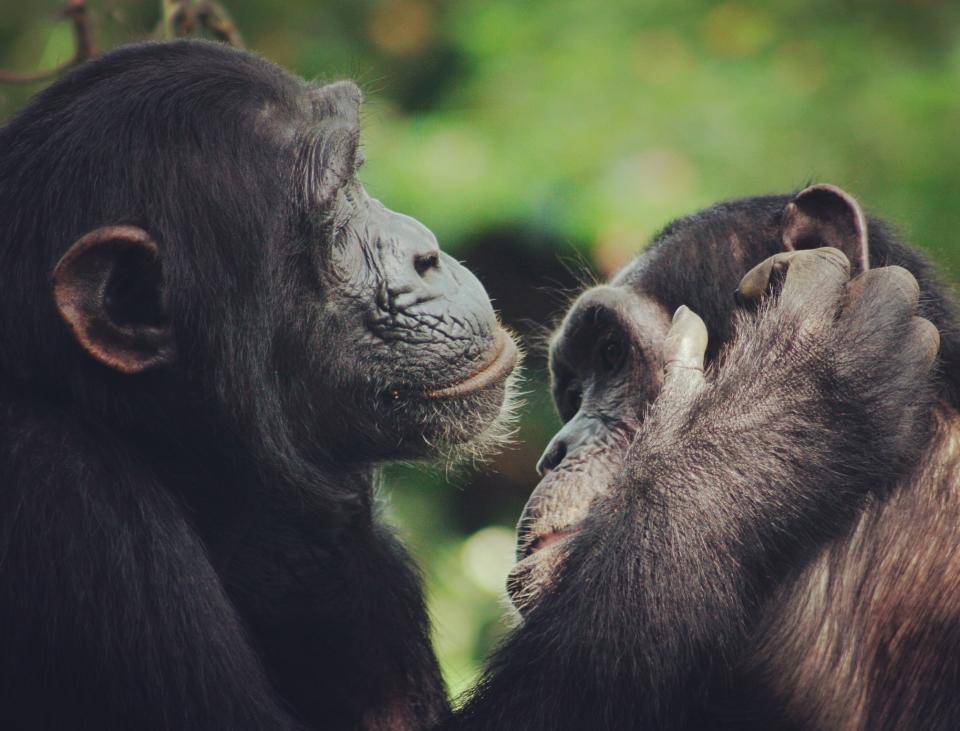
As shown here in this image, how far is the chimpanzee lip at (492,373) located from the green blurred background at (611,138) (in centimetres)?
370

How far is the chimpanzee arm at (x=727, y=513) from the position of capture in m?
3.06

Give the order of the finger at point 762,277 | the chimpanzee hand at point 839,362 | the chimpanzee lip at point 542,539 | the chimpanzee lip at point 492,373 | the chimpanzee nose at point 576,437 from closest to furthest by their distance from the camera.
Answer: the chimpanzee hand at point 839,362, the finger at point 762,277, the chimpanzee lip at point 492,373, the chimpanzee lip at point 542,539, the chimpanzee nose at point 576,437

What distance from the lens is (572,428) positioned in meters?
4.02

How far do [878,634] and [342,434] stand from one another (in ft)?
5.01

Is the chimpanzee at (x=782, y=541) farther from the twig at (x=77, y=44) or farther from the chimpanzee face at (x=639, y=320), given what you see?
the twig at (x=77, y=44)

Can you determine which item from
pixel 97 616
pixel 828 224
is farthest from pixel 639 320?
pixel 97 616

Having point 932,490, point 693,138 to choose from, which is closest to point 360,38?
point 693,138

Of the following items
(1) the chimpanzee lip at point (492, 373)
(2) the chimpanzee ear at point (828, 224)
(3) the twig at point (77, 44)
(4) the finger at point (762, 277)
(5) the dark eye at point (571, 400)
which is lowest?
(5) the dark eye at point (571, 400)

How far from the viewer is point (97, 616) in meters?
2.98

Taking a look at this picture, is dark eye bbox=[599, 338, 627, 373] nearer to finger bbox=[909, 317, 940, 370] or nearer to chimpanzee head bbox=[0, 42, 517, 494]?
chimpanzee head bbox=[0, 42, 517, 494]

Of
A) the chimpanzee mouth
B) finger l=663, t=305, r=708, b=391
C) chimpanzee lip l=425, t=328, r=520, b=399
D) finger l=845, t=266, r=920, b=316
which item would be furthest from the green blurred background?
finger l=845, t=266, r=920, b=316

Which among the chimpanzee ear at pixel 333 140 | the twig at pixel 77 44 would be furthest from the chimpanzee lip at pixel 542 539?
the twig at pixel 77 44

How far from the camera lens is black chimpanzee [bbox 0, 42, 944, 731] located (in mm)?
3031

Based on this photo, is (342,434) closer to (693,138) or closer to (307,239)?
(307,239)
